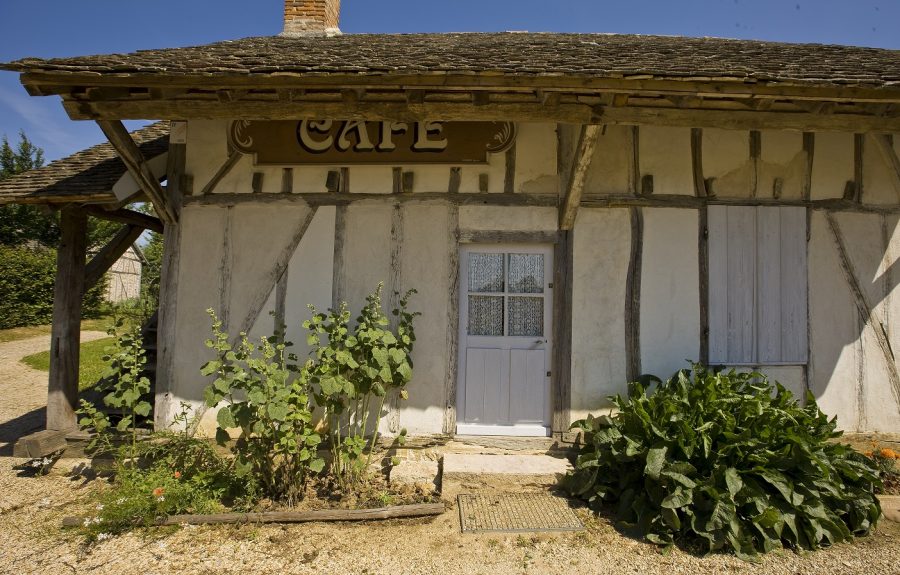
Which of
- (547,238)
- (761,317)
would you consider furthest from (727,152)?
(547,238)

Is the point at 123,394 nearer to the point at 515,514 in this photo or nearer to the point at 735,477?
the point at 515,514

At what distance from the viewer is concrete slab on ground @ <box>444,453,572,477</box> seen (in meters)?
4.34

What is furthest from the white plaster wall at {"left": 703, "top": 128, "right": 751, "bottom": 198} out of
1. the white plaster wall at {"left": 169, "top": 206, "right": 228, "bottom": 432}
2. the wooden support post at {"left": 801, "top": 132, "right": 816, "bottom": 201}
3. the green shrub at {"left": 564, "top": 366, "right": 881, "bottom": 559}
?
the white plaster wall at {"left": 169, "top": 206, "right": 228, "bottom": 432}

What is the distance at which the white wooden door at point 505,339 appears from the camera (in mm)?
4879

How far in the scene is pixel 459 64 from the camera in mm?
3977

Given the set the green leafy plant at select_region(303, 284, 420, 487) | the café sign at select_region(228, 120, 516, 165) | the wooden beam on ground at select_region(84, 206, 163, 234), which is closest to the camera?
the green leafy plant at select_region(303, 284, 420, 487)

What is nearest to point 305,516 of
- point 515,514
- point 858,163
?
point 515,514

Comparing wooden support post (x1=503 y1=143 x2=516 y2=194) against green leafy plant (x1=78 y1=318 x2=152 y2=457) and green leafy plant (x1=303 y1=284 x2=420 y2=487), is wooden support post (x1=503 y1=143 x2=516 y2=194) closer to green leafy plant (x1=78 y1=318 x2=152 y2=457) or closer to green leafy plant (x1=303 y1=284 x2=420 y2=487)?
green leafy plant (x1=303 y1=284 x2=420 y2=487)

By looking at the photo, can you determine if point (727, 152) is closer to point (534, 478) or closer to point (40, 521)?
point (534, 478)

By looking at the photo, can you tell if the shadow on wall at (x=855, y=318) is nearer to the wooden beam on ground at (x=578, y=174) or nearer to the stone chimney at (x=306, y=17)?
the wooden beam on ground at (x=578, y=174)

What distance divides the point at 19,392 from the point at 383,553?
325 inches

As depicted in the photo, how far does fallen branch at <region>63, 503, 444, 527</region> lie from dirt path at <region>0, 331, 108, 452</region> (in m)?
3.17

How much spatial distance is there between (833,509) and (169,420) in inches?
230

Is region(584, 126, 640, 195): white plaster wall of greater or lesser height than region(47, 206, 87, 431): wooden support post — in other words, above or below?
above
